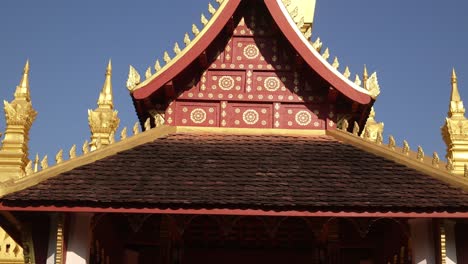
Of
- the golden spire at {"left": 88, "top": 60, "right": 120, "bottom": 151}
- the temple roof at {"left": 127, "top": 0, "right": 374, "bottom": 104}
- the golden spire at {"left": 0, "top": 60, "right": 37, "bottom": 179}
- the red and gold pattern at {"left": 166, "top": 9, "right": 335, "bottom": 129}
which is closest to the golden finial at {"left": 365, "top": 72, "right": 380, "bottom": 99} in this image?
the temple roof at {"left": 127, "top": 0, "right": 374, "bottom": 104}

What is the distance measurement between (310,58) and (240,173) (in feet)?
9.83

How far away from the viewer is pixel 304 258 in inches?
488

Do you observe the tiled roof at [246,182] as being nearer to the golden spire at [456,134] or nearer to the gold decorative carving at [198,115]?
the gold decorative carving at [198,115]

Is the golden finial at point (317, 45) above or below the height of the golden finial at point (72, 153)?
above

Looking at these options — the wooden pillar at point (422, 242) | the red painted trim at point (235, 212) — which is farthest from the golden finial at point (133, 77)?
the wooden pillar at point (422, 242)

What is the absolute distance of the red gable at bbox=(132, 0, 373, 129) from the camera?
12.2 meters

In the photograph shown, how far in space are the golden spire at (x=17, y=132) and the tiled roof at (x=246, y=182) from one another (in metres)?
1.57

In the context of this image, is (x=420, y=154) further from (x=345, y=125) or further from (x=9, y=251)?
(x=9, y=251)

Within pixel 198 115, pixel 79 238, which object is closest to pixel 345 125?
pixel 198 115

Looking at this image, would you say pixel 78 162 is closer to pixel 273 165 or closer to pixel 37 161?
pixel 37 161

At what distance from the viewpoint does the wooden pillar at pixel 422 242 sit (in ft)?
32.6

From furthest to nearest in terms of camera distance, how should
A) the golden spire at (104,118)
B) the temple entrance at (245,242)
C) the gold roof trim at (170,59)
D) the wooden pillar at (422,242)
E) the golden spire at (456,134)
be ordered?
the golden spire at (104,118) → the gold roof trim at (170,59) → the golden spire at (456,134) → the temple entrance at (245,242) → the wooden pillar at (422,242)

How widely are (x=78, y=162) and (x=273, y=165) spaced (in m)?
2.90

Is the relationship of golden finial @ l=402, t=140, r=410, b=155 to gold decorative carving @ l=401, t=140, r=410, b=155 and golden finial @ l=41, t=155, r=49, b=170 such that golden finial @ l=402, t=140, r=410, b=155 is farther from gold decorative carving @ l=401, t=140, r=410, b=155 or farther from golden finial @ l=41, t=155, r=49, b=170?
golden finial @ l=41, t=155, r=49, b=170
